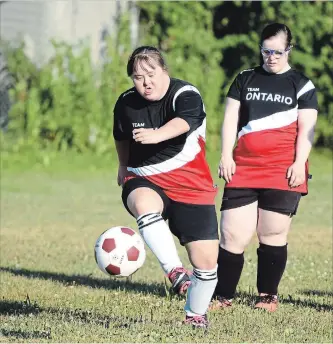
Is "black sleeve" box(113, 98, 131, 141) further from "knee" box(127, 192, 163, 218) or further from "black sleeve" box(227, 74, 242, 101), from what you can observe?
"black sleeve" box(227, 74, 242, 101)

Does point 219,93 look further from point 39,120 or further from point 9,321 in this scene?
point 9,321

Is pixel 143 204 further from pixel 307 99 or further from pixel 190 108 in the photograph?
pixel 307 99

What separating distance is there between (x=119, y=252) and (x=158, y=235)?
442 mm

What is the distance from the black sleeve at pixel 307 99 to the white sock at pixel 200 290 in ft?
5.23

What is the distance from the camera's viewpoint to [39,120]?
67.0 ft

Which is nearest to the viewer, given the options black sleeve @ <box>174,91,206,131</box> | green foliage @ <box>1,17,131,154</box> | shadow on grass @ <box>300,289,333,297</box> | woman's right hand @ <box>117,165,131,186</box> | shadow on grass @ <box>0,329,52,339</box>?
shadow on grass @ <box>0,329,52,339</box>

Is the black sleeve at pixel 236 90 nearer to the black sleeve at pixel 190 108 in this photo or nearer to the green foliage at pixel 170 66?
the black sleeve at pixel 190 108

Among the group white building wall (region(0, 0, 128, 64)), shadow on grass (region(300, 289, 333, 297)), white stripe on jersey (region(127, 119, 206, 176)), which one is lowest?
shadow on grass (region(300, 289, 333, 297))

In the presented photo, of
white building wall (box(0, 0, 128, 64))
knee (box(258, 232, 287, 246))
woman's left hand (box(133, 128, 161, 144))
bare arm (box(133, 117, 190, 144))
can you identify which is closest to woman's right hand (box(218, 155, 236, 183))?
knee (box(258, 232, 287, 246))

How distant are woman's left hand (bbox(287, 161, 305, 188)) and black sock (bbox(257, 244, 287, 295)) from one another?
0.57m

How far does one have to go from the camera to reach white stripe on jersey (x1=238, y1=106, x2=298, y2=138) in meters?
7.61

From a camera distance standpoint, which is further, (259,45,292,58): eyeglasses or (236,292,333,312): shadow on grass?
(236,292,333,312): shadow on grass

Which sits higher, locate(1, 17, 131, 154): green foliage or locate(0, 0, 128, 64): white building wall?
locate(0, 0, 128, 64): white building wall

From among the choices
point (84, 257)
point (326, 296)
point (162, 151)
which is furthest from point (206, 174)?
point (84, 257)
